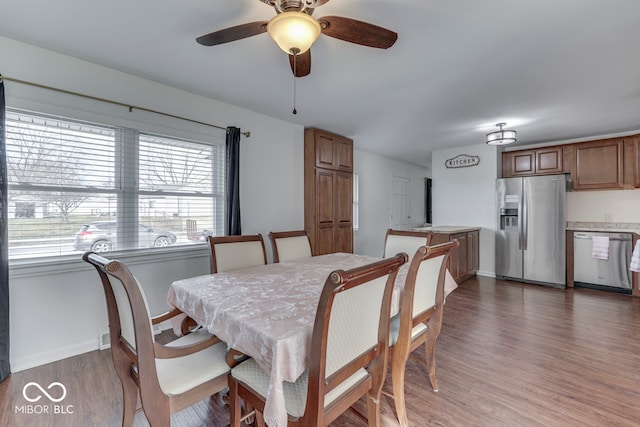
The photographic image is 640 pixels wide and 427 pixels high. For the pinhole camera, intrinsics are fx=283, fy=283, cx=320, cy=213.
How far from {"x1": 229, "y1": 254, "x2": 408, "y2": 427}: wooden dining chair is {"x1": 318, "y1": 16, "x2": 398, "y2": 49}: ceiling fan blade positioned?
3.97ft

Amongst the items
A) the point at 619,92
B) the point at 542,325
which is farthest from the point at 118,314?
the point at 619,92

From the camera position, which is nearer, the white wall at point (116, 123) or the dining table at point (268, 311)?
the dining table at point (268, 311)

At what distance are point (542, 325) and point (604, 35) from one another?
8.59ft

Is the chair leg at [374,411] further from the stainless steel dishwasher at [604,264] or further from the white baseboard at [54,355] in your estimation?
the stainless steel dishwasher at [604,264]

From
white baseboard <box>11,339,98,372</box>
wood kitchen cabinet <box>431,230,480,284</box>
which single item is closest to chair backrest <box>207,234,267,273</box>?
white baseboard <box>11,339,98,372</box>

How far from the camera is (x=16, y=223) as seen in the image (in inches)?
84.7

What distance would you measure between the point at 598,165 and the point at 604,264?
4.83 ft

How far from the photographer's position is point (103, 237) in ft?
8.30

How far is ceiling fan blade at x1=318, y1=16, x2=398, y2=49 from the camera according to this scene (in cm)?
149

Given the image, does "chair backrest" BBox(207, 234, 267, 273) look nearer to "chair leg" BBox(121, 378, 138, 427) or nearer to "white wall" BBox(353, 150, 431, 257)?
"chair leg" BBox(121, 378, 138, 427)

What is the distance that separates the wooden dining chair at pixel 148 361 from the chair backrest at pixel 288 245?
123cm

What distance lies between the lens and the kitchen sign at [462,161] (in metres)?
5.17

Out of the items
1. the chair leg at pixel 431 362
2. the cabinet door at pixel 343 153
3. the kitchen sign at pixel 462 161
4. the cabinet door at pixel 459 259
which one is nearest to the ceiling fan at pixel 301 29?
the chair leg at pixel 431 362

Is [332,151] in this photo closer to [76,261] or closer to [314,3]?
[314,3]
